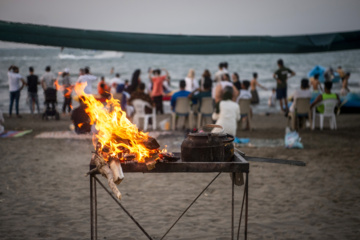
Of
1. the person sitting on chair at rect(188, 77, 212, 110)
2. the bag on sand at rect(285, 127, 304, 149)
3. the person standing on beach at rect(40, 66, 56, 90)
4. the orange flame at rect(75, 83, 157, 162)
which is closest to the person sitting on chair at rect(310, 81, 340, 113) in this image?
the bag on sand at rect(285, 127, 304, 149)

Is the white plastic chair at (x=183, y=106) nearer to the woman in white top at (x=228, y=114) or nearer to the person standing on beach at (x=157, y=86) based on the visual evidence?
the person standing on beach at (x=157, y=86)

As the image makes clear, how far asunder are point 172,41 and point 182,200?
10.9ft

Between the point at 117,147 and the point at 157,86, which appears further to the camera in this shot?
the point at 157,86

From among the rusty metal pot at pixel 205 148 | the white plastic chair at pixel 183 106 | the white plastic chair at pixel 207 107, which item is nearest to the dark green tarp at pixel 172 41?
the rusty metal pot at pixel 205 148

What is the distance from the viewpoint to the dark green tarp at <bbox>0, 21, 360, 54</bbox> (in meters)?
6.81

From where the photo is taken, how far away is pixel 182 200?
614 centimetres

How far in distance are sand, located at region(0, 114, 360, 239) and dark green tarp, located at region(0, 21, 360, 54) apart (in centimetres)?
227

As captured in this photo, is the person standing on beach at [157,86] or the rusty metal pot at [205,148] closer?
the rusty metal pot at [205,148]

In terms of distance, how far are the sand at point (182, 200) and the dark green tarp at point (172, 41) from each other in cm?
227

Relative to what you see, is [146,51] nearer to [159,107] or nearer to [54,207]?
[54,207]

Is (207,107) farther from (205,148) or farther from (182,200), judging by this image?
(205,148)

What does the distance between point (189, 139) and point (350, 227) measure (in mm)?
2287

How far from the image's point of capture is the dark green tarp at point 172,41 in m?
6.81

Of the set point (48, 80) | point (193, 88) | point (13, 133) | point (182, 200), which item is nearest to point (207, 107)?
point (193, 88)
